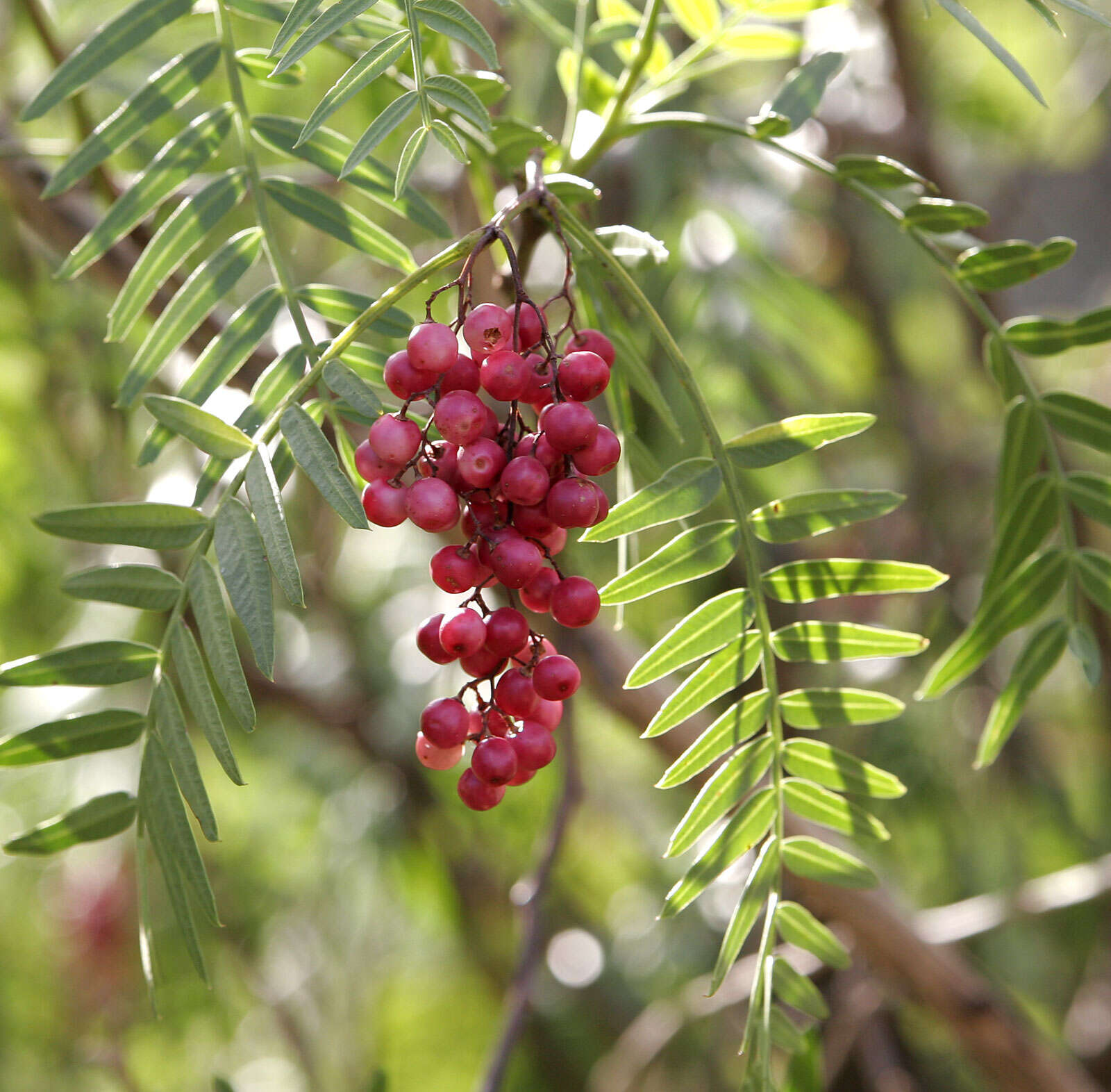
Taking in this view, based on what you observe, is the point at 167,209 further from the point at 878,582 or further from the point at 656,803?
the point at 656,803

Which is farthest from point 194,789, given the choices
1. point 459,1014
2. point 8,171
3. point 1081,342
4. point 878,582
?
point 459,1014

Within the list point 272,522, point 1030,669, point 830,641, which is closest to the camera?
point 272,522

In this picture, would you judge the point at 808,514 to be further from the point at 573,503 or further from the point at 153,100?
the point at 153,100

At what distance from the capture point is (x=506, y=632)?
1.72 ft

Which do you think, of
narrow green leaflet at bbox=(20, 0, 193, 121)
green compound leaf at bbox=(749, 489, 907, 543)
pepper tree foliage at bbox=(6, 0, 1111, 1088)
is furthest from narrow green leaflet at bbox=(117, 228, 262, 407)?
green compound leaf at bbox=(749, 489, 907, 543)

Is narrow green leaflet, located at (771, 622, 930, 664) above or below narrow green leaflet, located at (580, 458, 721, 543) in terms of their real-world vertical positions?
below

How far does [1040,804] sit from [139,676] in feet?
4.94

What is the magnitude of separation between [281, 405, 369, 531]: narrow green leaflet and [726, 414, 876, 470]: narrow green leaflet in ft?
0.64

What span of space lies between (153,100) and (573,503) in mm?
395

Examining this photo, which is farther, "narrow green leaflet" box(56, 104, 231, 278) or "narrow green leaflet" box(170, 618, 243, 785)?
"narrow green leaflet" box(56, 104, 231, 278)

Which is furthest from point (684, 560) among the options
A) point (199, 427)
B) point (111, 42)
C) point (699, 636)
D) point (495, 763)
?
point (111, 42)

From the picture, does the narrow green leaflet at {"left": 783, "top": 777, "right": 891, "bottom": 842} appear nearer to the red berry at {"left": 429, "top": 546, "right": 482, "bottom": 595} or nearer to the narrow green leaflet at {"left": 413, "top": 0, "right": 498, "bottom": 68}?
the red berry at {"left": 429, "top": 546, "right": 482, "bottom": 595}

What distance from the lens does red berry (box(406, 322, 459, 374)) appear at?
487mm

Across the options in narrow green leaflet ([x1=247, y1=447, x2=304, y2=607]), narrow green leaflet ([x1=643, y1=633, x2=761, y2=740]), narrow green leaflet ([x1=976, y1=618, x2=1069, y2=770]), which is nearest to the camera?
narrow green leaflet ([x1=247, y1=447, x2=304, y2=607])
